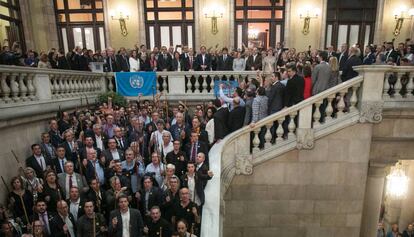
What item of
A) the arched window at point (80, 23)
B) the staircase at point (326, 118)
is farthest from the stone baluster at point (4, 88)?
the arched window at point (80, 23)

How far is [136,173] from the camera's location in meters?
5.01

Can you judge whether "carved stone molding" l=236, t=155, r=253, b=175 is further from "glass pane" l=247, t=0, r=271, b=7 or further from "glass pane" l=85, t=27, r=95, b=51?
"glass pane" l=85, t=27, r=95, b=51

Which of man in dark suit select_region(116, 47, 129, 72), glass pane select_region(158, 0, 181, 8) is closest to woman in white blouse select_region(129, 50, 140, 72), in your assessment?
man in dark suit select_region(116, 47, 129, 72)

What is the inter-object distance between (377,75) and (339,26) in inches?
315

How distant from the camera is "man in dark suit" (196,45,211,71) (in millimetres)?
9586

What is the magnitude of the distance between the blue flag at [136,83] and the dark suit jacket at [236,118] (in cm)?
389

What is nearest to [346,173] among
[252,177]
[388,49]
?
[252,177]

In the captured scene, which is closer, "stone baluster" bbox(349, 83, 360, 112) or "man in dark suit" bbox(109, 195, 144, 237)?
"man in dark suit" bbox(109, 195, 144, 237)

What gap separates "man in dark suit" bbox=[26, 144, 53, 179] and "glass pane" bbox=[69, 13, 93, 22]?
957cm

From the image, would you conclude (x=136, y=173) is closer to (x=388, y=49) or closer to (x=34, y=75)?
(x=34, y=75)

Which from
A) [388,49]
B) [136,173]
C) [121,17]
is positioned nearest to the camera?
[136,173]

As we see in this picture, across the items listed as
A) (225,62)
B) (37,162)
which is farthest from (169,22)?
(37,162)

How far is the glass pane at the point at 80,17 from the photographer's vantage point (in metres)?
12.9

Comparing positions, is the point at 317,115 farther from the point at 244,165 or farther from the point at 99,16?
the point at 99,16
